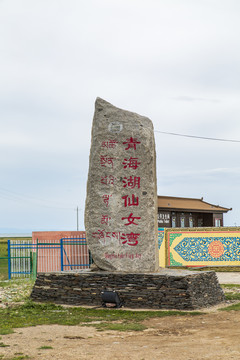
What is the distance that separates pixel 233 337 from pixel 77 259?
45.7 ft

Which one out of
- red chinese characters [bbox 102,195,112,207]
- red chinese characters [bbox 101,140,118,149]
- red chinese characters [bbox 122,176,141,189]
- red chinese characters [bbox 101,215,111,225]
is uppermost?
red chinese characters [bbox 101,140,118,149]

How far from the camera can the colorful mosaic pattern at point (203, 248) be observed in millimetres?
20375

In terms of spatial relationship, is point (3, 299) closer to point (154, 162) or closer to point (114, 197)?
point (114, 197)

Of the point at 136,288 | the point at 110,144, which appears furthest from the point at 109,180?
the point at 136,288

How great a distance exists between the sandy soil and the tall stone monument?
234 cm

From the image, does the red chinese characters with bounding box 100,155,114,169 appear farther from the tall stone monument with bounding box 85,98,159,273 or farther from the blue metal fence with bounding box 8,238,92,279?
the blue metal fence with bounding box 8,238,92,279

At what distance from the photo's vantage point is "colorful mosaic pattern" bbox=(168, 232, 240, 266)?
20.4m

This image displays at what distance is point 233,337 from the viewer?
23.3ft

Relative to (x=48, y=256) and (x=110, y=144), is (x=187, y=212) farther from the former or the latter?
(x=110, y=144)

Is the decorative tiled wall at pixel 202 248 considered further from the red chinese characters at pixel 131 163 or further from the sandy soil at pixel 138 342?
the sandy soil at pixel 138 342

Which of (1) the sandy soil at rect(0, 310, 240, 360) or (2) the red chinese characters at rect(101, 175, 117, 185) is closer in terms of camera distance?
(1) the sandy soil at rect(0, 310, 240, 360)

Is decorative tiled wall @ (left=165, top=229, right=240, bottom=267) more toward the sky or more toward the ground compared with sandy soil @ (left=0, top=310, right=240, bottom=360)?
more toward the sky

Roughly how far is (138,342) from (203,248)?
14.3m

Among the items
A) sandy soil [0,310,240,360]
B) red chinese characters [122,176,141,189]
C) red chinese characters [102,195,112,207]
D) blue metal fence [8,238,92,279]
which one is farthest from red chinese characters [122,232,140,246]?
blue metal fence [8,238,92,279]
